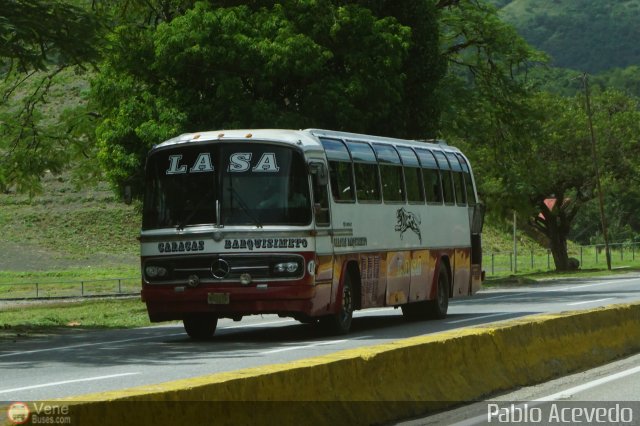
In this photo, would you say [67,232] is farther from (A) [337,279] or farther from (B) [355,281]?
(A) [337,279]

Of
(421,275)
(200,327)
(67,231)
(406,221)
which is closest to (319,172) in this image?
(200,327)

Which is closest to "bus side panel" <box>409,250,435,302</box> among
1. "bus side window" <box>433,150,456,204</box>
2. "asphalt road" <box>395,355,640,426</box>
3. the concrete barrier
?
"bus side window" <box>433,150,456,204</box>

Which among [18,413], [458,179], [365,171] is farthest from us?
[458,179]

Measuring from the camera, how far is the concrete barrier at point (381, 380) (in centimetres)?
823

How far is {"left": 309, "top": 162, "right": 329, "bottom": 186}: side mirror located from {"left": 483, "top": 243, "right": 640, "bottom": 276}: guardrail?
47063mm

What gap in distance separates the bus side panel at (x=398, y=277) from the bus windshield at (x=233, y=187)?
367cm

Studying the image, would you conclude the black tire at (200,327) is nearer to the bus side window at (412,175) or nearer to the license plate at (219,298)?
the license plate at (219,298)

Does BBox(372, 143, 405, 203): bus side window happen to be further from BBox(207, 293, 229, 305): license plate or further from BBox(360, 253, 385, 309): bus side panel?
BBox(207, 293, 229, 305): license plate

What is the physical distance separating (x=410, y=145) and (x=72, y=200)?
67250 millimetres

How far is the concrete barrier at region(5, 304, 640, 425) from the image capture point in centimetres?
823

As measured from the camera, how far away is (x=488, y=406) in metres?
12.3

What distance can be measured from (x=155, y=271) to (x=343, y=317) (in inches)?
119

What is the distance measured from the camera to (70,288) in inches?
2215

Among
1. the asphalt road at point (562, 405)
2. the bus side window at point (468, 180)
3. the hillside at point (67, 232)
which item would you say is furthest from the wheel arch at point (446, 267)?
the hillside at point (67, 232)
